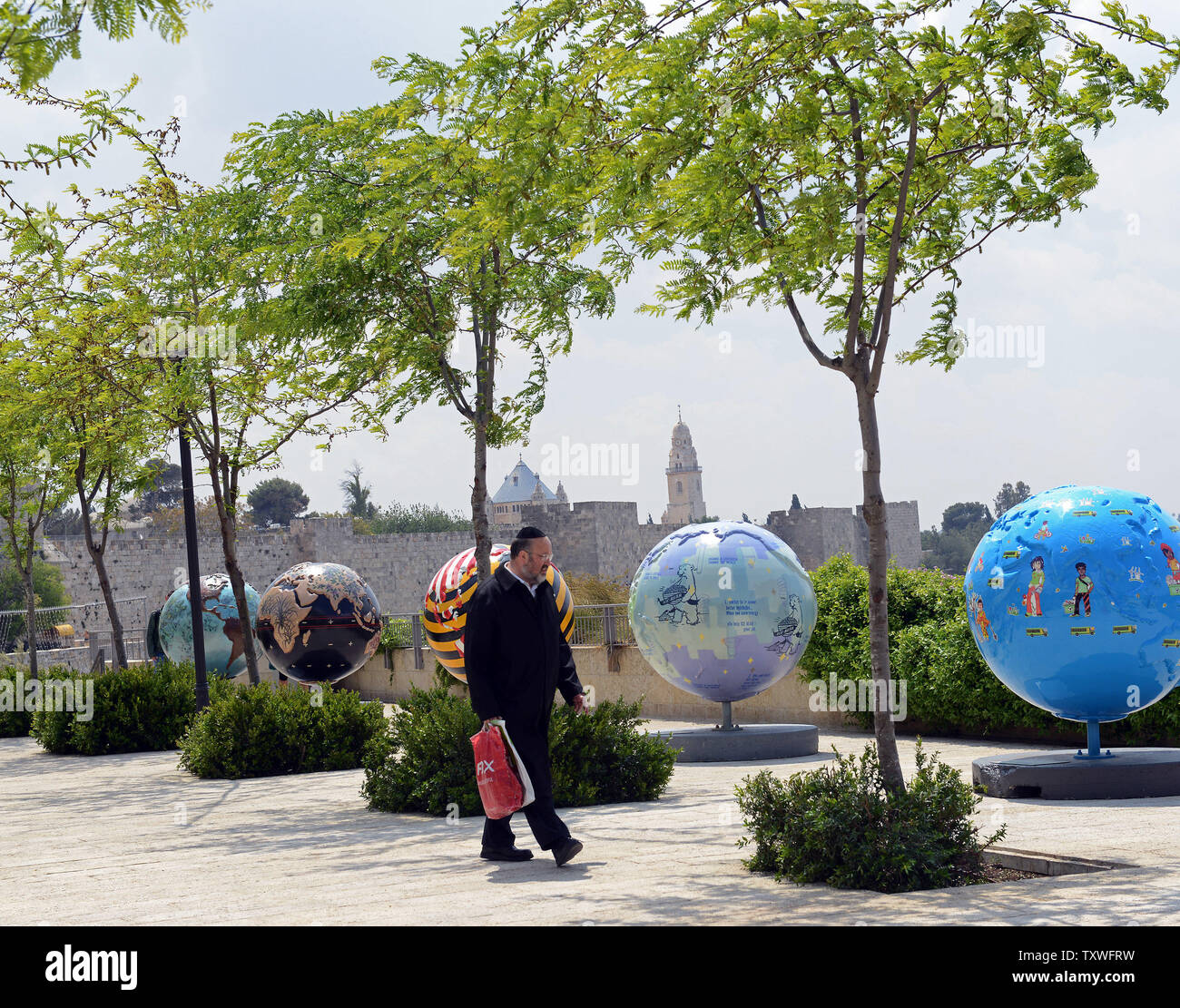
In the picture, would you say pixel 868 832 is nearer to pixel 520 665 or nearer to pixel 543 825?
pixel 543 825

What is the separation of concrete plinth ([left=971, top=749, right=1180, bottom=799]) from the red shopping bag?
3907mm

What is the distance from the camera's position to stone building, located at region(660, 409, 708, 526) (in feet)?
618

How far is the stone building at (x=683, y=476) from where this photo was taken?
188 meters

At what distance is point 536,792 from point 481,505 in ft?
13.4

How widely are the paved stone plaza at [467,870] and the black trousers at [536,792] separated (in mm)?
187

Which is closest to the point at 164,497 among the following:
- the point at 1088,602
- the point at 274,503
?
the point at 274,503

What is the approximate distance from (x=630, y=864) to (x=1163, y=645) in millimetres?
4402

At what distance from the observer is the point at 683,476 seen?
626ft

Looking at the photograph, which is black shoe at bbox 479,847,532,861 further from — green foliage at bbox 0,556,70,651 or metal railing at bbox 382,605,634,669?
green foliage at bbox 0,556,70,651

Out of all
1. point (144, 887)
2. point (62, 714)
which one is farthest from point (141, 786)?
point (144, 887)

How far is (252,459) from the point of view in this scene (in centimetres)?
1590

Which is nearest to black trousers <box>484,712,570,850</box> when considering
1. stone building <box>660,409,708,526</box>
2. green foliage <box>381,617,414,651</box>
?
green foliage <box>381,617,414,651</box>
